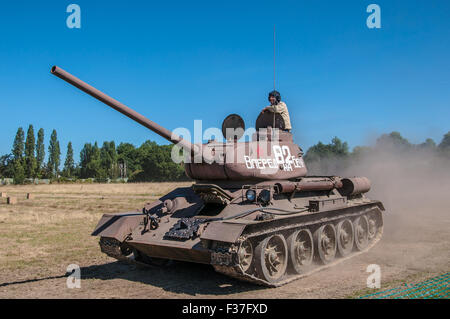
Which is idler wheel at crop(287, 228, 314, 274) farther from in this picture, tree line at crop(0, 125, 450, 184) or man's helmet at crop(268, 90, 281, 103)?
tree line at crop(0, 125, 450, 184)

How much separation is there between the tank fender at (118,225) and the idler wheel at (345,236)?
5.69 m

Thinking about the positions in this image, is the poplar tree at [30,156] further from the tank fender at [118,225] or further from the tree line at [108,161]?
the tank fender at [118,225]

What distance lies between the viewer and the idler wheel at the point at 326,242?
428 inches

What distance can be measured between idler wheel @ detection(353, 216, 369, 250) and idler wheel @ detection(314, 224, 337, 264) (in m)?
1.60

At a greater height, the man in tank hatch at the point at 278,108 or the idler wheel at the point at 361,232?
→ the man in tank hatch at the point at 278,108

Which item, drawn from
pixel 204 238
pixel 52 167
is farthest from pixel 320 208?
pixel 52 167

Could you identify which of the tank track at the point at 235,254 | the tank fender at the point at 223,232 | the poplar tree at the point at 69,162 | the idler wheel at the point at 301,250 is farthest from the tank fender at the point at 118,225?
the poplar tree at the point at 69,162

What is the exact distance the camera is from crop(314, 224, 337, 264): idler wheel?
10.9 meters

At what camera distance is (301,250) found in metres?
10.3

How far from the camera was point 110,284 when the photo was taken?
30.7ft

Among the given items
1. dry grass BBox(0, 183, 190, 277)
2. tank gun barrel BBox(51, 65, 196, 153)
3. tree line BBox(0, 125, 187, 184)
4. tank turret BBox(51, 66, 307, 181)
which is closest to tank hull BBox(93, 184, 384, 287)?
tank turret BBox(51, 66, 307, 181)

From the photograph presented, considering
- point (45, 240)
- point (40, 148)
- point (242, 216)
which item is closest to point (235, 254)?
point (242, 216)

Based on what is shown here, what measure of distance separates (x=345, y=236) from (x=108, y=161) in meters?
85.9

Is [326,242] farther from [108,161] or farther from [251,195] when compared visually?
[108,161]
